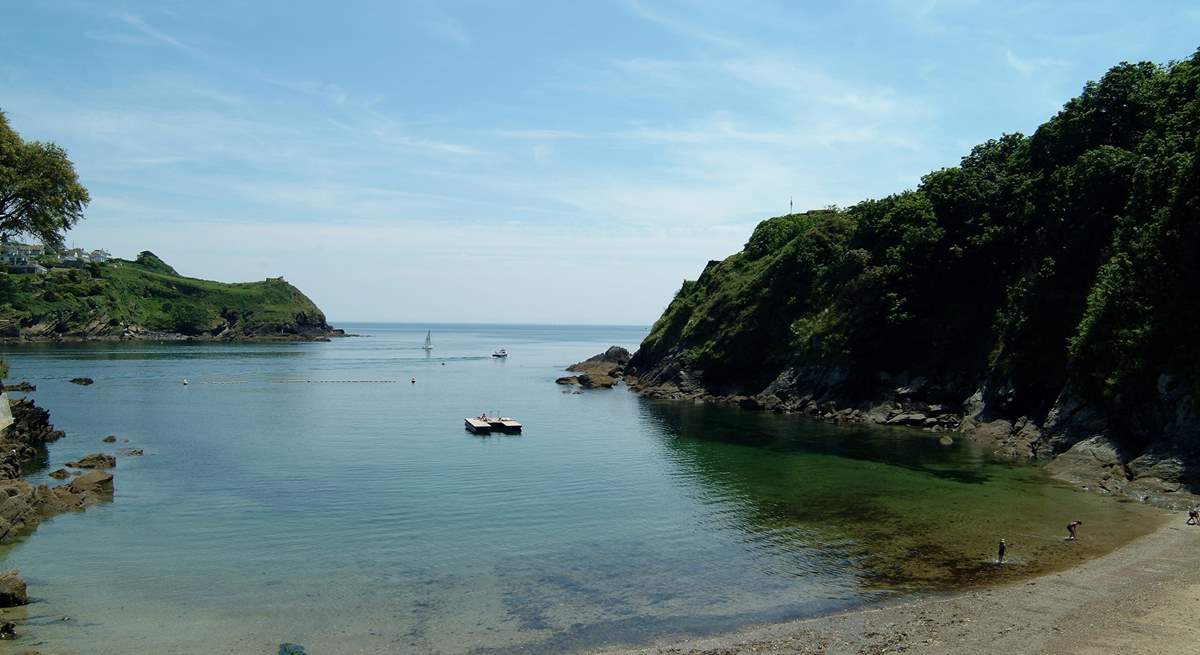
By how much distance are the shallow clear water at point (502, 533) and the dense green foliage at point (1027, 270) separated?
11927 mm

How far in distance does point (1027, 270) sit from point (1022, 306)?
5937 millimetres

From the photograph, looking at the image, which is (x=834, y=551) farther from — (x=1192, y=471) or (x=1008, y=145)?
(x=1008, y=145)

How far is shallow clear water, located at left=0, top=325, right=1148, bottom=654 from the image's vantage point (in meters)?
27.8

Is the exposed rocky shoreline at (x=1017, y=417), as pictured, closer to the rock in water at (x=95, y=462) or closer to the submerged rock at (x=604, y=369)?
the submerged rock at (x=604, y=369)

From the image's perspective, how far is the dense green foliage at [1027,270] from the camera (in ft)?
174

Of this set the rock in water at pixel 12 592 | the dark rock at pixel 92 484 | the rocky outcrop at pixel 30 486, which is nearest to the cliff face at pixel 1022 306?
the rock in water at pixel 12 592

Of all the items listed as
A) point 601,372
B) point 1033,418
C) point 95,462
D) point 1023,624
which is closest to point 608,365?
point 601,372

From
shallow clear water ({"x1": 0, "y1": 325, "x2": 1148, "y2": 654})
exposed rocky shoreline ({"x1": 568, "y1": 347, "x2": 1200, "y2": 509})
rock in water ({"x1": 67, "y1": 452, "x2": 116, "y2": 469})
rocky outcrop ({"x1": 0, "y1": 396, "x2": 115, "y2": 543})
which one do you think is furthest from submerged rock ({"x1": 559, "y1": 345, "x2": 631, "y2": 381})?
rock in water ({"x1": 67, "y1": 452, "x2": 116, "y2": 469})

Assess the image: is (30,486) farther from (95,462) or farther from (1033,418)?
(1033,418)

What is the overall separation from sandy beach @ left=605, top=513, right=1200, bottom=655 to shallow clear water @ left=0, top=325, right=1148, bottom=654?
5.99 ft

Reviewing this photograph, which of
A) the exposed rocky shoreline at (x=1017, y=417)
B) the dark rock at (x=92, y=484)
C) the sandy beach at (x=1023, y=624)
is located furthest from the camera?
the exposed rocky shoreline at (x=1017, y=417)

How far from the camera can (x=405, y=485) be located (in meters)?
51.1

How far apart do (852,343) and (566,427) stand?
1358 inches

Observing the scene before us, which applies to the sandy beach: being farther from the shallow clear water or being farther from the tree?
the tree
